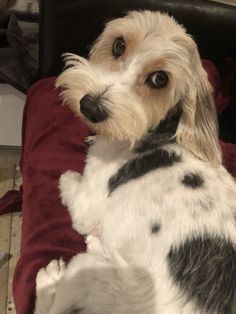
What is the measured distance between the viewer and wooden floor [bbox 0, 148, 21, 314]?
9.32ft

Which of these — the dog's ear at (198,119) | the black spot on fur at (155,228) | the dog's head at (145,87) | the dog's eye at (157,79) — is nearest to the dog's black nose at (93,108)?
the dog's head at (145,87)

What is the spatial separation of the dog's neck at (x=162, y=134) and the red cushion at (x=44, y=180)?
619mm

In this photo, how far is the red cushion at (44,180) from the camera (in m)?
2.22

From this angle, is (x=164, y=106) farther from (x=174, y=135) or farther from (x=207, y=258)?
(x=207, y=258)

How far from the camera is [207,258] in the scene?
1720 millimetres

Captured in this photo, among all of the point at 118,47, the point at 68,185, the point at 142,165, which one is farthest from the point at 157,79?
the point at 68,185

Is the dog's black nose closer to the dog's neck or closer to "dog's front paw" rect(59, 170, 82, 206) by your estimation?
the dog's neck

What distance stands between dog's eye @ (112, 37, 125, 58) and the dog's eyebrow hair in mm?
440

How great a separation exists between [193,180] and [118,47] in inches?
25.1

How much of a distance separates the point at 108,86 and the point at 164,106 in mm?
256

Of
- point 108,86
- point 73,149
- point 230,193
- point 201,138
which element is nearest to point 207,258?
point 230,193

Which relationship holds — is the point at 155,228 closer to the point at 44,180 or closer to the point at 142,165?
the point at 142,165

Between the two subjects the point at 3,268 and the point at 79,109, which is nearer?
the point at 79,109

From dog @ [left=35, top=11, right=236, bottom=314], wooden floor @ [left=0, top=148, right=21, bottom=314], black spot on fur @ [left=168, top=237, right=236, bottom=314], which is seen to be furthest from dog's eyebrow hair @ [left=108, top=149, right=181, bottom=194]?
wooden floor @ [left=0, top=148, right=21, bottom=314]
